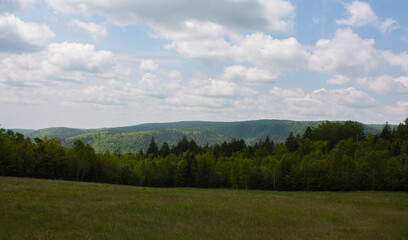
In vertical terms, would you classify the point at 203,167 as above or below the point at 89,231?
below

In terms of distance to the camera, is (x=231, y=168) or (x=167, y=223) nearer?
(x=167, y=223)

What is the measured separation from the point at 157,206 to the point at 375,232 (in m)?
15.0

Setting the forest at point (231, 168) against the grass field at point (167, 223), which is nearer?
the grass field at point (167, 223)

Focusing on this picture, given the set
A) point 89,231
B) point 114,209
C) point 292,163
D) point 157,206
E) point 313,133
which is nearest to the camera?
point 89,231

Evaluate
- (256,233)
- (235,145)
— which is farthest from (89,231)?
(235,145)

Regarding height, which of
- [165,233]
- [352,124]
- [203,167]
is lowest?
[203,167]

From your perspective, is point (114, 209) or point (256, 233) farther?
point (114, 209)

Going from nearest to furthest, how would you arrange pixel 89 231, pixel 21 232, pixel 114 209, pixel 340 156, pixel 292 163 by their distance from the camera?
pixel 21 232, pixel 89 231, pixel 114 209, pixel 340 156, pixel 292 163

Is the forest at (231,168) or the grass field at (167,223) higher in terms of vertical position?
the grass field at (167,223)

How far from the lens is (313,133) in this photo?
385 feet

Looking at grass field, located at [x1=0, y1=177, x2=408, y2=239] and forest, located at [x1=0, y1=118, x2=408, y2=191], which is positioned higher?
grass field, located at [x1=0, y1=177, x2=408, y2=239]

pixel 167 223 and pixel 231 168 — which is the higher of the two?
pixel 167 223

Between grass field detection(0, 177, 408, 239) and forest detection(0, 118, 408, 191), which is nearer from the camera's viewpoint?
grass field detection(0, 177, 408, 239)

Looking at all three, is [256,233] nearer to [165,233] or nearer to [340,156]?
[165,233]
